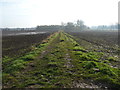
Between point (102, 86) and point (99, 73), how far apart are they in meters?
1.83

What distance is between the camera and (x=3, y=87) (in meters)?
8.45

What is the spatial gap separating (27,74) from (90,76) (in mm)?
4456

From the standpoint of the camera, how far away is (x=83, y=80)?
941 cm

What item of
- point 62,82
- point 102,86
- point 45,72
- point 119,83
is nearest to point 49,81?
point 62,82

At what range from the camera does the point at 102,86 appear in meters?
8.71

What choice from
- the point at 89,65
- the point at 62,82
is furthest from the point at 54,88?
the point at 89,65

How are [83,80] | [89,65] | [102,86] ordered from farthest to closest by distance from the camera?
[89,65] < [83,80] < [102,86]

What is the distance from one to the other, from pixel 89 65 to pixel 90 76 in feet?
7.30

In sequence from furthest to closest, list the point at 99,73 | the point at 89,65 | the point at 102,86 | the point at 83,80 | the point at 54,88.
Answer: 1. the point at 89,65
2. the point at 99,73
3. the point at 83,80
4. the point at 102,86
5. the point at 54,88

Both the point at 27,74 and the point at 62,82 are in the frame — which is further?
the point at 27,74

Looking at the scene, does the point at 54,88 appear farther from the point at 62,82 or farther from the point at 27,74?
the point at 27,74

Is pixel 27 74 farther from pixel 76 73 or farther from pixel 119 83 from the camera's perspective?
pixel 119 83

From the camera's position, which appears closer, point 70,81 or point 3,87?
point 3,87

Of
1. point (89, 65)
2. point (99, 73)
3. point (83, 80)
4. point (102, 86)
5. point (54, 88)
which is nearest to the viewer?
point (54, 88)
